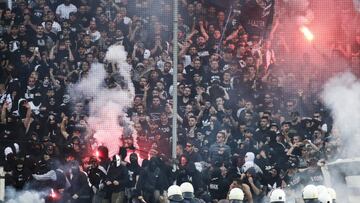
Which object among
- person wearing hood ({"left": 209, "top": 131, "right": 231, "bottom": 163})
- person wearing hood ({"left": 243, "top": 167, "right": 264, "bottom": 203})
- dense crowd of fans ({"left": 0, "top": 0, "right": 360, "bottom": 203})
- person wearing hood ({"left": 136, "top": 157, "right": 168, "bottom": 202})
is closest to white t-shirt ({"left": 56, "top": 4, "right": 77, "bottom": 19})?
dense crowd of fans ({"left": 0, "top": 0, "right": 360, "bottom": 203})

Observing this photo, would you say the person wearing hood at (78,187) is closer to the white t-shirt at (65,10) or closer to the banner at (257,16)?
the white t-shirt at (65,10)

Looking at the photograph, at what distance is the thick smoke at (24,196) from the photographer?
16109 millimetres

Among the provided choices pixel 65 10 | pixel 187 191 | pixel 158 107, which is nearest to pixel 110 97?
pixel 158 107

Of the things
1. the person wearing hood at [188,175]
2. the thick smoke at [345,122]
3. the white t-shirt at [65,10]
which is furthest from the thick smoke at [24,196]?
the thick smoke at [345,122]

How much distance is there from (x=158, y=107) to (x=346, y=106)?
3153mm

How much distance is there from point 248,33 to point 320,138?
293 cm

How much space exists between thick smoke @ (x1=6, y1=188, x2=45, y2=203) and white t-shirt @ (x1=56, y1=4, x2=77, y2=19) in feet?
12.7

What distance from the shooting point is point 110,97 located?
18297 mm

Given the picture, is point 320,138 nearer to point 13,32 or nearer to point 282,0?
point 282,0

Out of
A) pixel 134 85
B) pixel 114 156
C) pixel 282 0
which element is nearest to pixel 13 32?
pixel 134 85

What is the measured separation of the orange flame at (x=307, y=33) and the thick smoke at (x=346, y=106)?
110 cm

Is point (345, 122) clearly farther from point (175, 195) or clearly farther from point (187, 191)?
point (175, 195)

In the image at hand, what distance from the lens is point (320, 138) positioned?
1716 cm

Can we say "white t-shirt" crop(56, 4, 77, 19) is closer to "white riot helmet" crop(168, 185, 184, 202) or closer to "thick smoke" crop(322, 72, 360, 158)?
"thick smoke" crop(322, 72, 360, 158)
